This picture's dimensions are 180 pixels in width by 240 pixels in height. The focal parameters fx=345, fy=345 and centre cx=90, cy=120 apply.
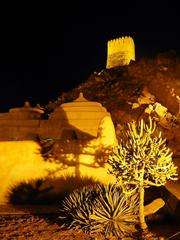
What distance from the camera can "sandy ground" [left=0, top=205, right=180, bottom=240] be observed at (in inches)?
261

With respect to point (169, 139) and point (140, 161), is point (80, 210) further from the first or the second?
point (169, 139)

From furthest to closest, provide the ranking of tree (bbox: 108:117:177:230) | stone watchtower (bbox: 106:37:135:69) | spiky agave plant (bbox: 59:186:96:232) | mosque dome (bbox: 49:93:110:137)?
stone watchtower (bbox: 106:37:135:69) < mosque dome (bbox: 49:93:110:137) < spiky agave plant (bbox: 59:186:96:232) < tree (bbox: 108:117:177:230)

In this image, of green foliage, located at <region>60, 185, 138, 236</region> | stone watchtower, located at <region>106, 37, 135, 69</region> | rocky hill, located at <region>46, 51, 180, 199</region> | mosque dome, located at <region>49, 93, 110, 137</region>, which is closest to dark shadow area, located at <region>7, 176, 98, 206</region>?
green foliage, located at <region>60, 185, 138, 236</region>

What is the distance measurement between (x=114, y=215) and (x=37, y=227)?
168 cm

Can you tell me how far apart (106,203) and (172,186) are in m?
5.68

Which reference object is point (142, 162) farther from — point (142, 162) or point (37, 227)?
point (37, 227)

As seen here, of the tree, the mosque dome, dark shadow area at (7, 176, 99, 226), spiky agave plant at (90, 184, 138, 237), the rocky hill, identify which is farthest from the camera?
the rocky hill

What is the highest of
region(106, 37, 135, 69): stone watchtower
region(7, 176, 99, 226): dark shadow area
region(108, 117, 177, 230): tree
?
region(106, 37, 135, 69): stone watchtower

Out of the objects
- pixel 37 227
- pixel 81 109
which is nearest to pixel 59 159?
pixel 37 227

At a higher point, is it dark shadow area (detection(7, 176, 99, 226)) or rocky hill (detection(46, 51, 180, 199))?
rocky hill (detection(46, 51, 180, 199))

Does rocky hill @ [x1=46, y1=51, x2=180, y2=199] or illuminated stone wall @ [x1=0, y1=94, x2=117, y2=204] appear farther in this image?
rocky hill @ [x1=46, y1=51, x2=180, y2=199]

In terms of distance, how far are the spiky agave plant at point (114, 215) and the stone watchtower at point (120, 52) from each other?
1638 inches

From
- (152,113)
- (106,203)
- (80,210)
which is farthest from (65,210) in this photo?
(152,113)

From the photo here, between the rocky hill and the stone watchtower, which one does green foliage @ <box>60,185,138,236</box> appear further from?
the stone watchtower
